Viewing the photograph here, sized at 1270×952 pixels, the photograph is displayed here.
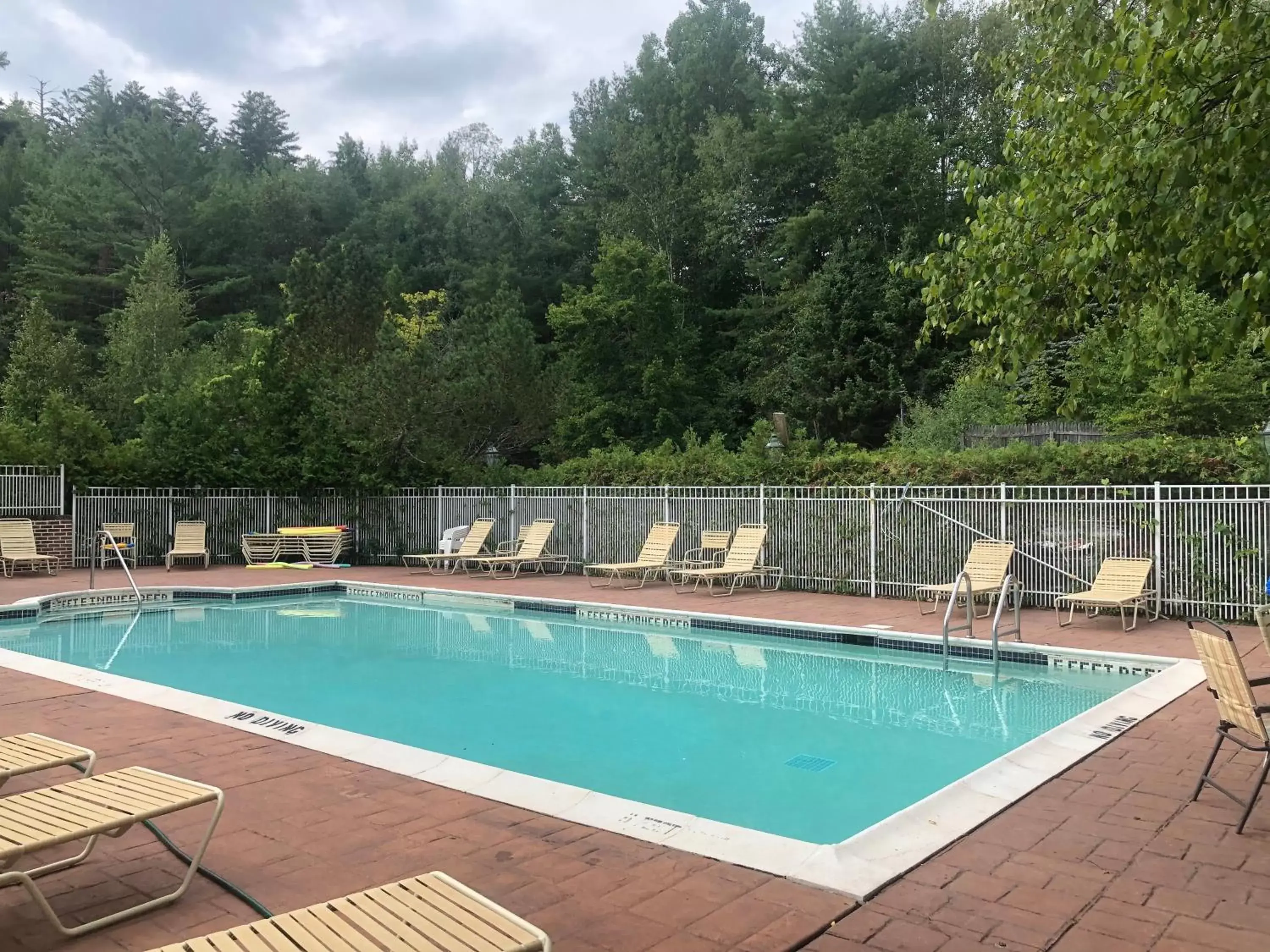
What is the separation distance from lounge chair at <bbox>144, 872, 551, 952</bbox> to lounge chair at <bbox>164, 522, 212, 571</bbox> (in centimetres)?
1861

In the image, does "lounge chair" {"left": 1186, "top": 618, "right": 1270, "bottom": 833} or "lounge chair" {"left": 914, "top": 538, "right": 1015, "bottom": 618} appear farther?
"lounge chair" {"left": 914, "top": 538, "right": 1015, "bottom": 618}

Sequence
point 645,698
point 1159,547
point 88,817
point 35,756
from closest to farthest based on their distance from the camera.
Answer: point 88,817
point 35,756
point 645,698
point 1159,547

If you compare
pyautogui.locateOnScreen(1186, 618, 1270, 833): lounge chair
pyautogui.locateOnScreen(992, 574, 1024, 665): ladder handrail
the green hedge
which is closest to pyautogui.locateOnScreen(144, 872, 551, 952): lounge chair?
pyautogui.locateOnScreen(1186, 618, 1270, 833): lounge chair

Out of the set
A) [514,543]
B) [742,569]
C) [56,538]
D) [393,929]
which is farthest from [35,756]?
[56,538]

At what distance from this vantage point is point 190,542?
1962cm

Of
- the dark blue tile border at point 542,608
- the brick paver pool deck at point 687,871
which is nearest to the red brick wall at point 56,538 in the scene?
the dark blue tile border at point 542,608

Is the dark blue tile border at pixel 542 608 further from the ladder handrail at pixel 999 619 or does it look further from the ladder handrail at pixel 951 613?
the ladder handrail at pixel 999 619

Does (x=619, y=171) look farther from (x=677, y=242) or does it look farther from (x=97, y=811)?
(x=97, y=811)

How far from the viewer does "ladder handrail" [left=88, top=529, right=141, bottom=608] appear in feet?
45.8

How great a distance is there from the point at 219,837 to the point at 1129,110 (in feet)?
17.6

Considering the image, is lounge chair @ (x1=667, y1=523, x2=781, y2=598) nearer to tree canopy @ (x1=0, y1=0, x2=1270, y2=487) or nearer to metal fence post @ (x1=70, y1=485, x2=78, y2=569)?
tree canopy @ (x1=0, y1=0, x2=1270, y2=487)

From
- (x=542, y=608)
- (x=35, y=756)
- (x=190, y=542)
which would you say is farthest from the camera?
(x=190, y=542)

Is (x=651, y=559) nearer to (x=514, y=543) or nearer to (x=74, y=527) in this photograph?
(x=514, y=543)

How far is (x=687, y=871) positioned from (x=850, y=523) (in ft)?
35.3
